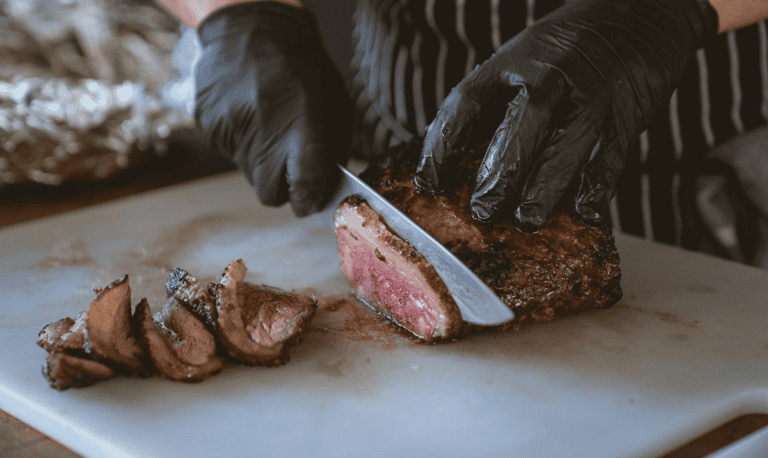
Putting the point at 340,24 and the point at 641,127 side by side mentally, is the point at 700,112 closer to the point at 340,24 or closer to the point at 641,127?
Answer: the point at 641,127

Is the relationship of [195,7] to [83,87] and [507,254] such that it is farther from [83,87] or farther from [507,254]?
[507,254]

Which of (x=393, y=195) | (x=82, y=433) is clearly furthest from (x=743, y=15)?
(x=82, y=433)

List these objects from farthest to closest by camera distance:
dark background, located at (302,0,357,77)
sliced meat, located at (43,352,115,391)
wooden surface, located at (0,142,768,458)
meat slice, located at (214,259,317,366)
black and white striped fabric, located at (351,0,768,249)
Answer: dark background, located at (302,0,357,77) → wooden surface, located at (0,142,768,458) → black and white striped fabric, located at (351,0,768,249) → meat slice, located at (214,259,317,366) → sliced meat, located at (43,352,115,391)

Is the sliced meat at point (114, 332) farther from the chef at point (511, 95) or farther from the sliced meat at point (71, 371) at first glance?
the chef at point (511, 95)

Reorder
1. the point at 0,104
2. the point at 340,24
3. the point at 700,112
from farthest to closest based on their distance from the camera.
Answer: the point at 340,24 → the point at 0,104 → the point at 700,112

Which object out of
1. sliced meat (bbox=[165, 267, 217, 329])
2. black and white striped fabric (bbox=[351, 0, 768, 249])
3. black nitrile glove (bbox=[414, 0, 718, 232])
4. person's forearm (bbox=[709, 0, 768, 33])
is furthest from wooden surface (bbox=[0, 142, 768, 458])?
person's forearm (bbox=[709, 0, 768, 33])

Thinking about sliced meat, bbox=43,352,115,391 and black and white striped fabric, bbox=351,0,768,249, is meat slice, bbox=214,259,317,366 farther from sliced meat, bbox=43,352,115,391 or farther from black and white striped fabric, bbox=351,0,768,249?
black and white striped fabric, bbox=351,0,768,249

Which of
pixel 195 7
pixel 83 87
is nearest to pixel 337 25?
pixel 195 7
